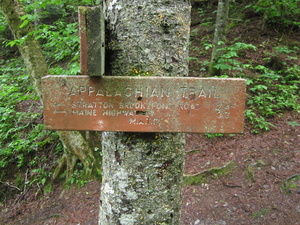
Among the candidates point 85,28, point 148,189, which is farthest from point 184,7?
point 148,189

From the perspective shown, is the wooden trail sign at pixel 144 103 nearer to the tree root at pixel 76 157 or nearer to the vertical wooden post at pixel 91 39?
the vertical wooden post at pixel 91 39

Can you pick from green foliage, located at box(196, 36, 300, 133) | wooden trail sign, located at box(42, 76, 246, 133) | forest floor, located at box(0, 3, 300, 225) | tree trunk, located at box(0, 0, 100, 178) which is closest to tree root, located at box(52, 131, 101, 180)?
tree trunk, located at box(0, 0, 100, 178)

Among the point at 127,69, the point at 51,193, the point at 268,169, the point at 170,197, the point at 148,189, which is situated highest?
the point at 127,69

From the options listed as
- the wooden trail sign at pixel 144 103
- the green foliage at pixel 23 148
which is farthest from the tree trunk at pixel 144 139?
the green foliage at pixel 23 148

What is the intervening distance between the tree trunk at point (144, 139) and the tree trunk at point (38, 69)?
104 inches

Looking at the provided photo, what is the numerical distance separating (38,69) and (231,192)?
15.3 feet

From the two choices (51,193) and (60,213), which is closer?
(60,213)

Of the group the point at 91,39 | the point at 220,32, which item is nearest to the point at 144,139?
the point at 91,39

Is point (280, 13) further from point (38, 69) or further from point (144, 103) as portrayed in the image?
point (144, 103)

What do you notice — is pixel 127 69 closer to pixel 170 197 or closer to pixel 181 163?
pixel 181 163

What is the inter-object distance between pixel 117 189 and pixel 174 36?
1.25 meters

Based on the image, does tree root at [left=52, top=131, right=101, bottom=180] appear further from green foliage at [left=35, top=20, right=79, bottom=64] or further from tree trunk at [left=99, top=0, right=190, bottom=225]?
tree trunk at [left=99, top=0, right=190, bottom=225]

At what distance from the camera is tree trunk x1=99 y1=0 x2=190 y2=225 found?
1474 mm

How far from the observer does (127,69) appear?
4.90 feet
